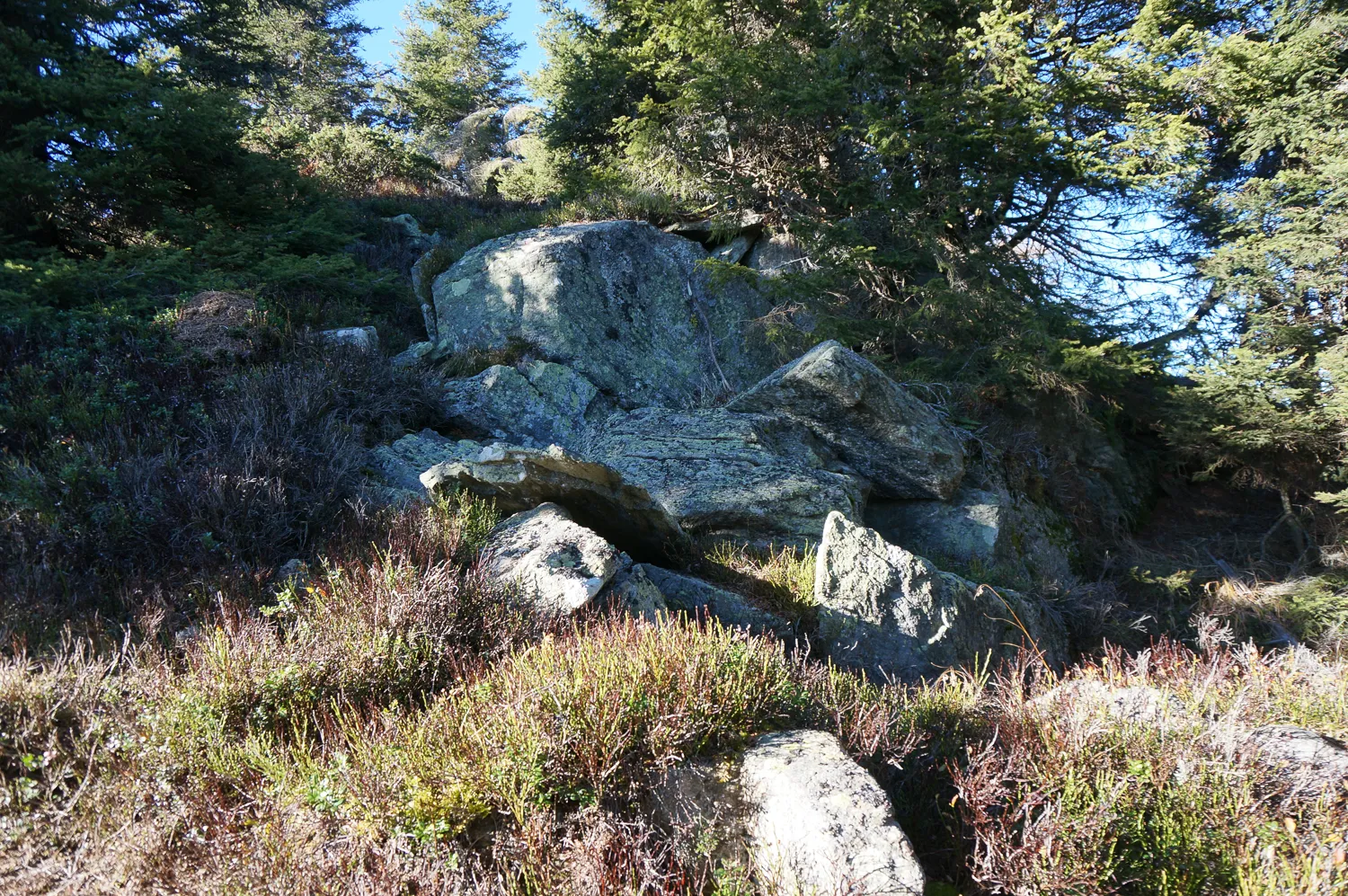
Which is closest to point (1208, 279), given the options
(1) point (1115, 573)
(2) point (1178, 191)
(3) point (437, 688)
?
(2) point (1178, 191)

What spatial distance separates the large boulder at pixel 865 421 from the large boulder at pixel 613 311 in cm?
246

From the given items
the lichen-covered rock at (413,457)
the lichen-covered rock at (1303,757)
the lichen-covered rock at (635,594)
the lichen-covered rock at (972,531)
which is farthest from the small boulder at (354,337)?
the lichen-covered rock at (1303,757)

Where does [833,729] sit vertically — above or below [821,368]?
below

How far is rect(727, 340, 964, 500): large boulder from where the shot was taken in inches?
324

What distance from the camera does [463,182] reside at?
20.4 metres

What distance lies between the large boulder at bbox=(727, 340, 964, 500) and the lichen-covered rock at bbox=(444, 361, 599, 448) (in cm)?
218

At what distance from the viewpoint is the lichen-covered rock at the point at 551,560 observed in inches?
175

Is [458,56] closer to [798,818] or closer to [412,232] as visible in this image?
[412,232]

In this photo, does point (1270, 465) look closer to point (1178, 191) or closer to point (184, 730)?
point (1178, 191)

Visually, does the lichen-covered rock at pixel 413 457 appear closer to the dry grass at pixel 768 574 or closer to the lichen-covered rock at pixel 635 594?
the lichen-covered rock at pixel 635 594

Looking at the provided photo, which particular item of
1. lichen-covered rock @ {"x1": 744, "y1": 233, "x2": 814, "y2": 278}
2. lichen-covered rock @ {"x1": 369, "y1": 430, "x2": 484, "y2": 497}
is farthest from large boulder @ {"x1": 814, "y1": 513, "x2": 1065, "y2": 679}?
lichen-covered rock @ {"x1": 744, "y1": 233, "x2": 814, "y2": 278}

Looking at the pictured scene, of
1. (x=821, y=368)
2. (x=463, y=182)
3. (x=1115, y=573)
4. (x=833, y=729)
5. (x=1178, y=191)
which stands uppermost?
(x=463, y=182)

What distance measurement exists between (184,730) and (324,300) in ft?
26.0

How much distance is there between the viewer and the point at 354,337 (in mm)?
8805
